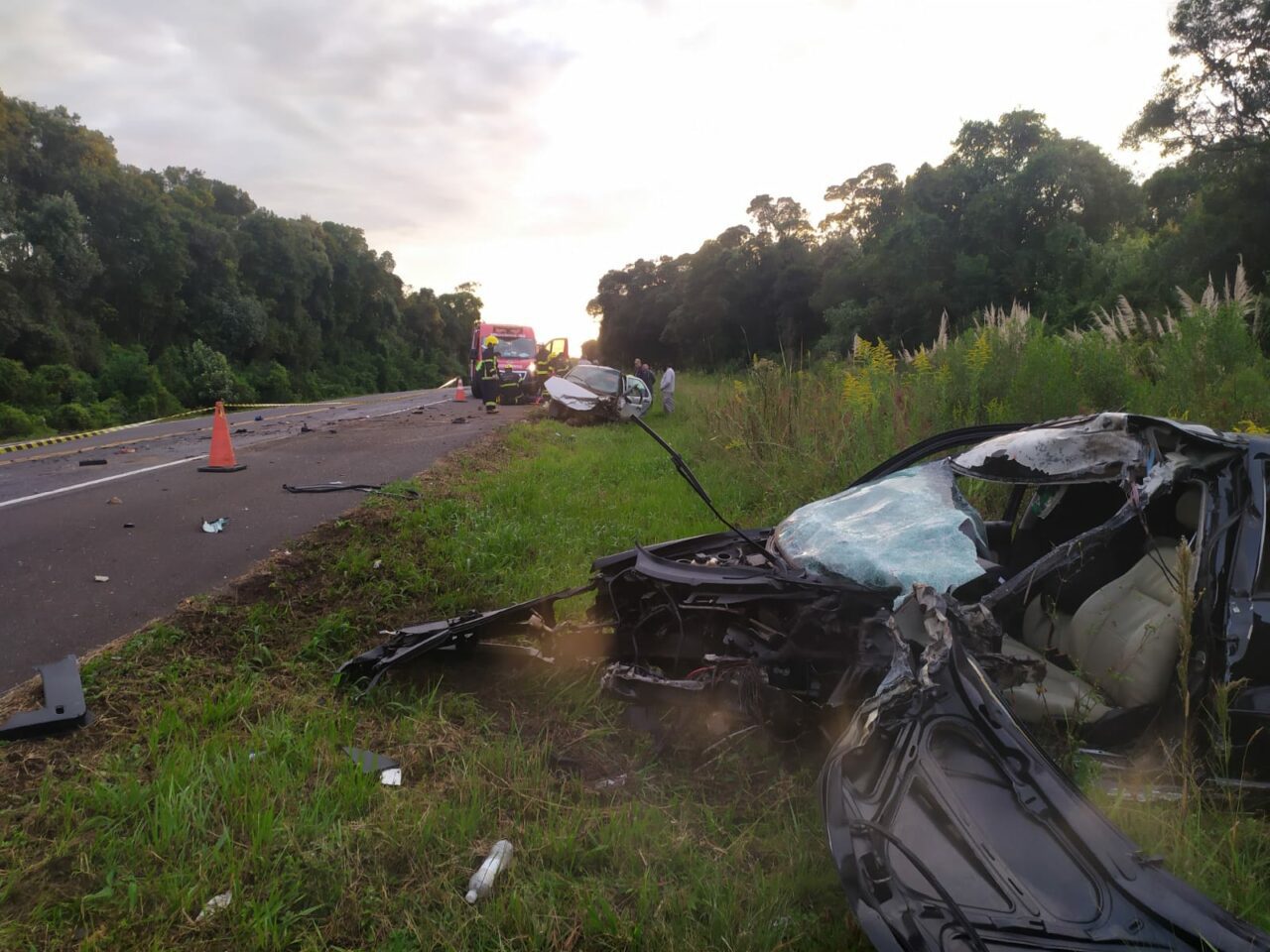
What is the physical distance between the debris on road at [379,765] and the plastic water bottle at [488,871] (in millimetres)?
557

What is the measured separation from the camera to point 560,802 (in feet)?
9.18

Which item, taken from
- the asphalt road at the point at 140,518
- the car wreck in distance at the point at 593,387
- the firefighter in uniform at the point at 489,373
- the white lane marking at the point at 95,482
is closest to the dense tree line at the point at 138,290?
the firefighter in uniform at the point at 489,373

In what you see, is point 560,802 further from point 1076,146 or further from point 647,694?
point 1076,146

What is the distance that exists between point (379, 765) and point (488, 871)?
0.77m

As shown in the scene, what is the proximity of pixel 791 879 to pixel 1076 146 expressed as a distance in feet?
104

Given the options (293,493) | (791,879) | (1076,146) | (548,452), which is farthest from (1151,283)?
(791,879)

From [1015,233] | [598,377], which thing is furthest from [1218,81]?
[598,377]

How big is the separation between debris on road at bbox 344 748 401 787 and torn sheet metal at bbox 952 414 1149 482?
258 centimetres

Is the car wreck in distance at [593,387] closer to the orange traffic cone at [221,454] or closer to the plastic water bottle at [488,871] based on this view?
the orange traffic cone at [221,454]

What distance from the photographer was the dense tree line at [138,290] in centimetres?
2419

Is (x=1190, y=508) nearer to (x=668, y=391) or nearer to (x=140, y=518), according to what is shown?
(x=140, y=518)

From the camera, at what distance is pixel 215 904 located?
2201 millimetres

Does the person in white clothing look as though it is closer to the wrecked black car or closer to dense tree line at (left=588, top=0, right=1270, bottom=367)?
dense tree line at (left=588, top=0, right=1270, bottom=367)

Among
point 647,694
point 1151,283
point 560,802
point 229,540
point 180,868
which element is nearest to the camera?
point 180,868
